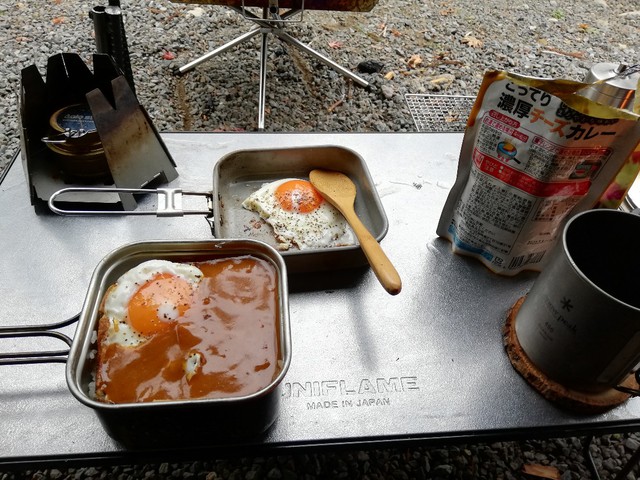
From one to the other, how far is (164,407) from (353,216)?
78 cm

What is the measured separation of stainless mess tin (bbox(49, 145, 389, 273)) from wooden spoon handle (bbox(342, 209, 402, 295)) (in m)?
0.04

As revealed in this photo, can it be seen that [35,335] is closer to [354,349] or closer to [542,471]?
[354,349]

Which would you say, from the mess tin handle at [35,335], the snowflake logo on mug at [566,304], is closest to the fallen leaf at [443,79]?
the snowflake logo on mug at [566,304]

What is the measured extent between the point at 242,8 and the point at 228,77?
24.6 inches

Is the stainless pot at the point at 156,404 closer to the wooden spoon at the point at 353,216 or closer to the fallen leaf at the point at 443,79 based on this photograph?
the wooden spoon at the point at 353,216

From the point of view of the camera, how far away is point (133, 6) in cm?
421

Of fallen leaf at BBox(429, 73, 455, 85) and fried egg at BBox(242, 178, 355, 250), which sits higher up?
fried egg at BBox(242, 178, 355, 250)

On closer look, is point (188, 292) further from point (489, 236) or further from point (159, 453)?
point (489, 236)

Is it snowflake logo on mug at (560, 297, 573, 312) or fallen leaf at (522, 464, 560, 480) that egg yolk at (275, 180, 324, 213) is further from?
fallen leaf at (522, 464, 560, 480)

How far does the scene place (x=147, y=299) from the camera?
1125 mm

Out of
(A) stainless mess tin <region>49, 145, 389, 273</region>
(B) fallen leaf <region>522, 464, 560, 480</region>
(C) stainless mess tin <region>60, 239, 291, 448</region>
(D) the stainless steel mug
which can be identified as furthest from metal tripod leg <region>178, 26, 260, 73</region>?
(B) fallen leaf <region>522, 464, 560, 480</region>

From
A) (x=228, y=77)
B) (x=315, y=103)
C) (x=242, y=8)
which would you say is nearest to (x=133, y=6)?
(x=228, y=77)

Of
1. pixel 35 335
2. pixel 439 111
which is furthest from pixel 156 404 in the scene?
pixel 439 111

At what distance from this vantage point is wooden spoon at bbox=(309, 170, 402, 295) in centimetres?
121
